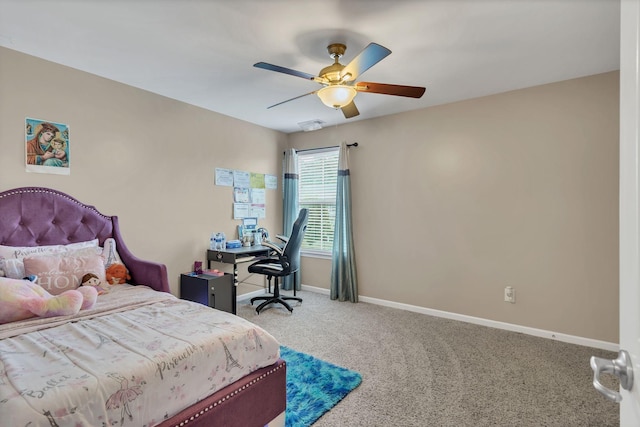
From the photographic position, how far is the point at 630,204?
634 mm

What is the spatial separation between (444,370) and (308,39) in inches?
104

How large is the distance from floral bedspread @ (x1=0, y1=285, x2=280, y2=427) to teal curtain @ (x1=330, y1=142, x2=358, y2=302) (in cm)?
249

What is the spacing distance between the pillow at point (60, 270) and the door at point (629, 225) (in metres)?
2.78

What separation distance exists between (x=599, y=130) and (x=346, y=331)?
9.57 ft

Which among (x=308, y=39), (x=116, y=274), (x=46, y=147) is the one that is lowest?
(x=116, y=274)

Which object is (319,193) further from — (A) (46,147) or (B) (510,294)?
(A) (46,147)

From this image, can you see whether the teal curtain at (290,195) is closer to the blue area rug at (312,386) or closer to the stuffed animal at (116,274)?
the blue area rug at (312,386)

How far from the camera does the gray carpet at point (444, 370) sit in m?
1.92

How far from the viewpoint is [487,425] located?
1.84 m

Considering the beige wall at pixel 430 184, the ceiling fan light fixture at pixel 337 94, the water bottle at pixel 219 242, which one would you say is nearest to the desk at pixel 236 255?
the water bottle at pixel 219 242

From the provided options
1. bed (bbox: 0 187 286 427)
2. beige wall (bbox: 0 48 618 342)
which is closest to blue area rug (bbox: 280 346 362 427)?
bed (bbox: 0 187 286 427)

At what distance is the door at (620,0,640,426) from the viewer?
61cm

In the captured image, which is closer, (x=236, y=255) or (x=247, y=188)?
(x=236, y=255)

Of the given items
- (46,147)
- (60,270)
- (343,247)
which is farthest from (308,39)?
(343,247)
